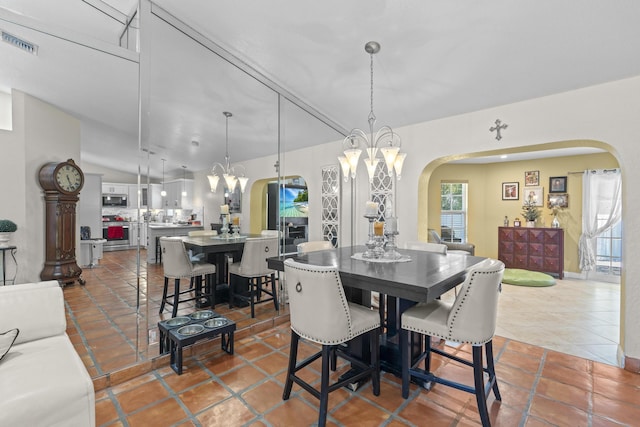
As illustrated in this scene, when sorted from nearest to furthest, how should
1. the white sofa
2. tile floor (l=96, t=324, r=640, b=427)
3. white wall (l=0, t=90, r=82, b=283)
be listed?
the white sofa < tile floor (l=96, t=324, r=640, b=427) < white wall (l=0, t=90, r=82, b=283)

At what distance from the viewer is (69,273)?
2.18m

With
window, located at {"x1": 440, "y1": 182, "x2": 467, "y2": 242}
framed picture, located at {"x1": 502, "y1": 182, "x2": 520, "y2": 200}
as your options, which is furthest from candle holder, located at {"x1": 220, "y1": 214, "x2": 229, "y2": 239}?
framed picture, located at {"x1": 502, "y1": 182, "x2": 520, "y2": 200}

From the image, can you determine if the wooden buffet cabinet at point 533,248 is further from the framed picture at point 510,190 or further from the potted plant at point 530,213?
the framed picture at point 510,190

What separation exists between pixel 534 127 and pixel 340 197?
2597mm

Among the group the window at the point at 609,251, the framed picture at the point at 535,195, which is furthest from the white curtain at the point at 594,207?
the framed picture at the point at 535,195

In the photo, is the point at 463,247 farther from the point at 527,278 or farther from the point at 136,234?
the point at 136,234

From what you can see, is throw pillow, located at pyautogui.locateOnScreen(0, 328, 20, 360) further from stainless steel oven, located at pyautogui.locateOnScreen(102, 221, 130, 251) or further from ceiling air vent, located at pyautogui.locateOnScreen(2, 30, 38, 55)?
ceiling air vent, located at pyautogui.locateOnScreen(2, 30, 38, 55)

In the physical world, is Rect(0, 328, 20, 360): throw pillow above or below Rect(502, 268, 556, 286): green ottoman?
above

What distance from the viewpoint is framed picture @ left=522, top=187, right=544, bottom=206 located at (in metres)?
6.19

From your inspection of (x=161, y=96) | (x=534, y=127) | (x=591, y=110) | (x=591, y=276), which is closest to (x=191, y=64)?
(x=161, y=96)

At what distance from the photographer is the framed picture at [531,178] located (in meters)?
6.24

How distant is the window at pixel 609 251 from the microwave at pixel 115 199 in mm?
7692

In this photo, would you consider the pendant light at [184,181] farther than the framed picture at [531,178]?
No

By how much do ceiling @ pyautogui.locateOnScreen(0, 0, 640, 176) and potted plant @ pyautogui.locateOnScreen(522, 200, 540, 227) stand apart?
4104 mm
